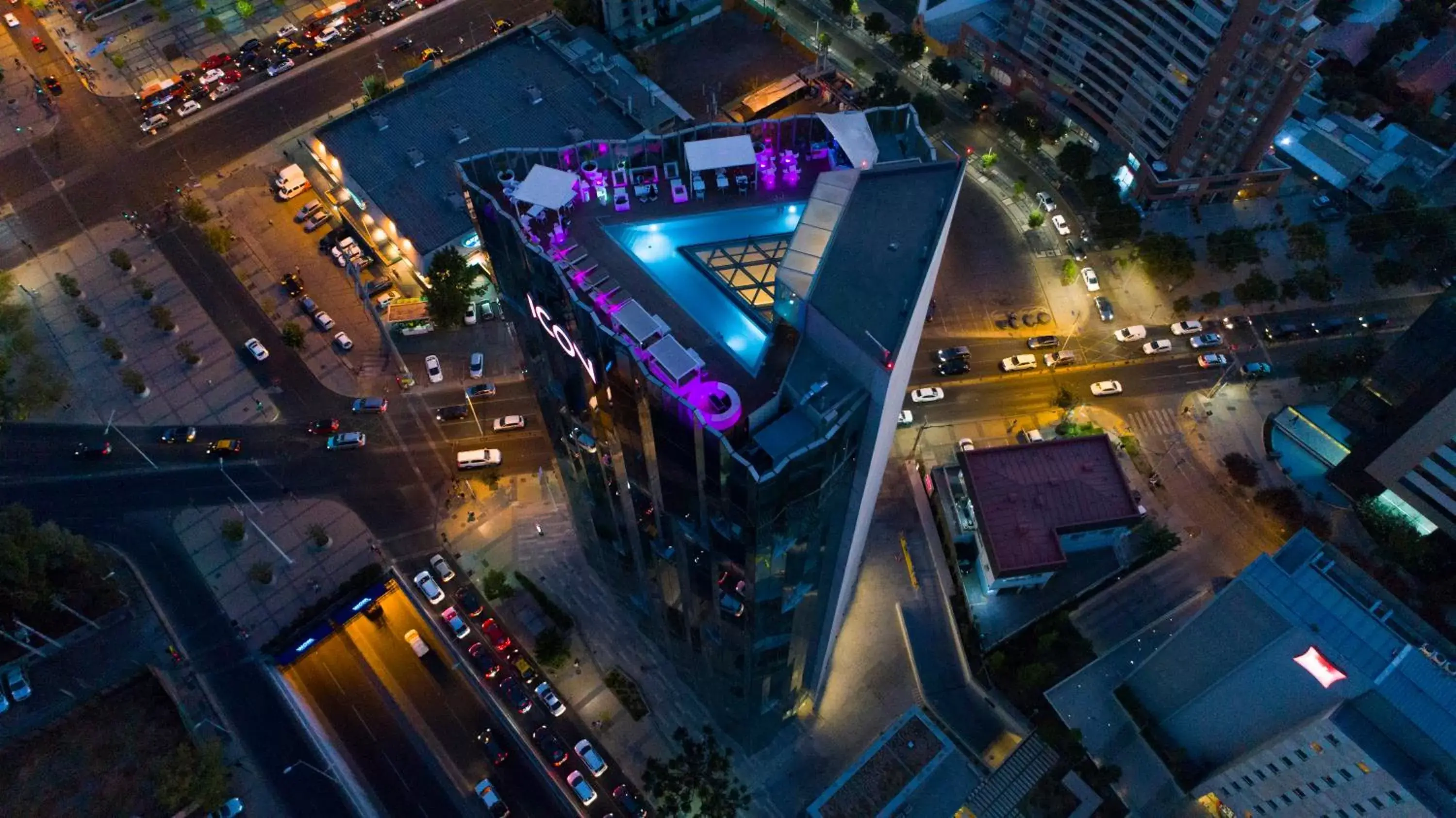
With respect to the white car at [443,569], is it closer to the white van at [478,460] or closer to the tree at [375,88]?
the white van at [478,460]

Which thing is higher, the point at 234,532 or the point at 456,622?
the point at 234,532

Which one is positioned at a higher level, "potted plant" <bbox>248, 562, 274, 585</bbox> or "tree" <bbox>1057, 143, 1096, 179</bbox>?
"potted plant" <bbox>248, 562, 274, 585</bbox>

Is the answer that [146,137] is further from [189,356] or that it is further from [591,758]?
[591,758]

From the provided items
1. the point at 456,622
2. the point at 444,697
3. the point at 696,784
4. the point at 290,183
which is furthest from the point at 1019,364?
the point at 290,183

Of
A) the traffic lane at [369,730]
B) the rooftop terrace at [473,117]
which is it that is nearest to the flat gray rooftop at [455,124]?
the rooftop terrace at [473,117]

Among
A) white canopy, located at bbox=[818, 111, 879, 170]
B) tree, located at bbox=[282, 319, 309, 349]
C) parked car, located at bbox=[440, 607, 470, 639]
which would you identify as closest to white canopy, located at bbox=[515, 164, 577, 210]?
white canopy, located at bbox=[818, 111, 879, 170]

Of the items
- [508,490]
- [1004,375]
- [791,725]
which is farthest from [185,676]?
[1004,375]

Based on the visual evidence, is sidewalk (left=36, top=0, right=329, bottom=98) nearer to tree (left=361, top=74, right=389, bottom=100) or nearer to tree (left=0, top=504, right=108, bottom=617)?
tree (left=361, top=74, right=389, bottom=100)
